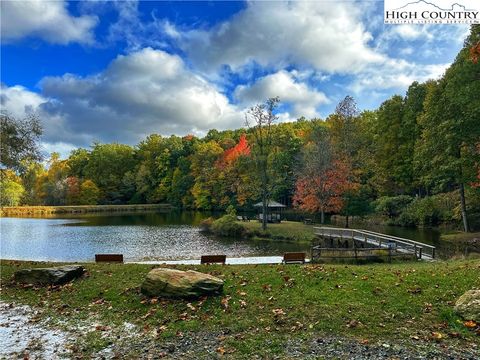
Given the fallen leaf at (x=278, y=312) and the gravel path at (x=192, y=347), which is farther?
the fallen leaf at (x=278, y=312)

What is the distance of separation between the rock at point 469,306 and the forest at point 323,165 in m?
16.7

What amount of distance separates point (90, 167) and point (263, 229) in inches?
2930

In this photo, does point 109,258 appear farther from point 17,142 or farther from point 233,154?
point 233,154

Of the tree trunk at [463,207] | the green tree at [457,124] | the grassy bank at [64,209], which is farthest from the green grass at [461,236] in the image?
the grassy bank at [64,209]

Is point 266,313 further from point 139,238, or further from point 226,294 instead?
point 139,238

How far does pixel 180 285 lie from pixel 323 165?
113ft

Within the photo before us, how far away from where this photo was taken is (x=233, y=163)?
6988 cm

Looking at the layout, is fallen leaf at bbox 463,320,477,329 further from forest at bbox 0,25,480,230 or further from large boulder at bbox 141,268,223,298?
forest at bbox 0,25,480,230

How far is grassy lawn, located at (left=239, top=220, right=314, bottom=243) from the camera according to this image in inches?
1309

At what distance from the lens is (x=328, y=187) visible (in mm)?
41094

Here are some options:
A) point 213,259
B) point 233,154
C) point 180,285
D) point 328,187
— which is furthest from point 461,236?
point 233,154

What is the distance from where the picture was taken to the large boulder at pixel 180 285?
32.0ft

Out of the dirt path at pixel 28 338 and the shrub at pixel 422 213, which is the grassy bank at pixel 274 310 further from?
the shrub at pixel 422 213

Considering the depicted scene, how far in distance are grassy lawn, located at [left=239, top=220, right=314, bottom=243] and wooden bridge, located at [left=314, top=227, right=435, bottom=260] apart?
1167mm
